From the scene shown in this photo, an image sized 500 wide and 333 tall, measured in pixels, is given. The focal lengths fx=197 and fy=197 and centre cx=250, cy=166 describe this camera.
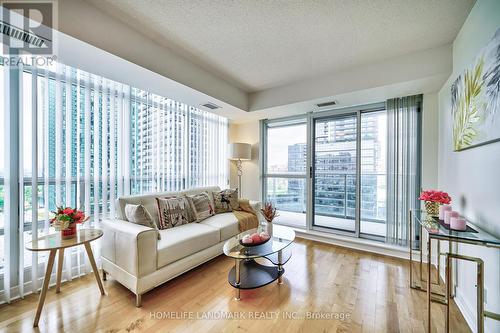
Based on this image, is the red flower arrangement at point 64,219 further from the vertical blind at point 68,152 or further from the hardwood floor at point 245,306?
the hardwood floor at point 245,306

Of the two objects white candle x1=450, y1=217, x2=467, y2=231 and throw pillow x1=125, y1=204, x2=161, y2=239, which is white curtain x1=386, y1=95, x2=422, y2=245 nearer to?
white candle x1=450, y1=217, x2=467, y2=231

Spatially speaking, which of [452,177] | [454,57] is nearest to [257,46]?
[454,57]

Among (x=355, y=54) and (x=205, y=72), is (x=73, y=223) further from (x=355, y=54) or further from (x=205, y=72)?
(x=355, y=54)

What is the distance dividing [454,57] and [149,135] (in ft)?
12.1

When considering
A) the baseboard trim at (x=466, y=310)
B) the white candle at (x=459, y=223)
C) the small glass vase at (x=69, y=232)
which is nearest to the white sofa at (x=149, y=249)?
the small glass vase at (x=69, y=232)

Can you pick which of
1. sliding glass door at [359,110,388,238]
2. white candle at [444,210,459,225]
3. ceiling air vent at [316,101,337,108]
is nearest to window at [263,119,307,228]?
ceiling air vent at [316,101,337,108]

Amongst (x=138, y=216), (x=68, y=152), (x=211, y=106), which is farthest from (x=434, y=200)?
(x=68, y=152)

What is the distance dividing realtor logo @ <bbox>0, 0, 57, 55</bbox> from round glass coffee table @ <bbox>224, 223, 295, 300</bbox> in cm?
233

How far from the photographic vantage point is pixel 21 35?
62.1 inches

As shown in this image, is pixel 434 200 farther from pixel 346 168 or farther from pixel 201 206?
pixel 201 206

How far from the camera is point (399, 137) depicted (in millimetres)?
2764

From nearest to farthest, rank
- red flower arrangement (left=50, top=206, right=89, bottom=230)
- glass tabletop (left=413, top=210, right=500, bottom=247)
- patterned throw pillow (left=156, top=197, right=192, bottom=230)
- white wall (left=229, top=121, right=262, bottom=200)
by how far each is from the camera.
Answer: glass tabletop (left=413, top=210, right=500, bottom=247) → red flower arrangement (left=50, top=206, right=89, bottom=230) → patterned throw pillow (left=156, top=197, right=192, bottom=230) → white wall (left=229, top=121, right=262, bottom=200)

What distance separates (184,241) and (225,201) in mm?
1212

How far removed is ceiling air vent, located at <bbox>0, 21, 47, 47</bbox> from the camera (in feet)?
4.90
